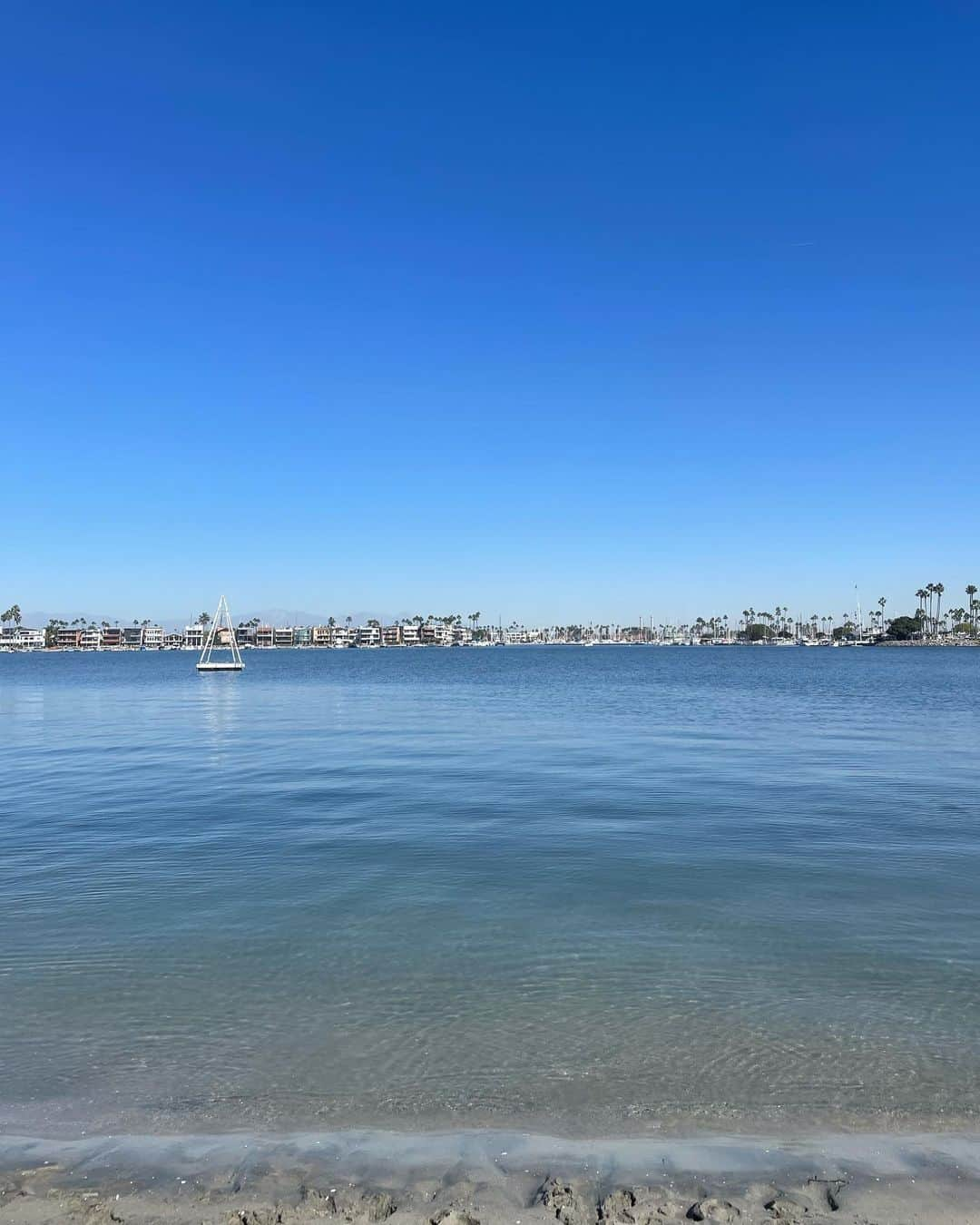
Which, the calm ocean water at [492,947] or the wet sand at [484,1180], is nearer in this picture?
the wet sand at [484,1180]

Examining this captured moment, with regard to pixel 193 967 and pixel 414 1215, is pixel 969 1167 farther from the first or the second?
pixel 193 967

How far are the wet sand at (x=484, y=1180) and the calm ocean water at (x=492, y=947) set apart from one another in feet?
1.43

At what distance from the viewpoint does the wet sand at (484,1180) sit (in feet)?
19.3

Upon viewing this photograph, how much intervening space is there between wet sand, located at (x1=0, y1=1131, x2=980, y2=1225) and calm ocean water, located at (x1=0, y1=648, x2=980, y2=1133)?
1.43 feet

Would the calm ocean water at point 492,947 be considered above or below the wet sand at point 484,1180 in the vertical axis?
below

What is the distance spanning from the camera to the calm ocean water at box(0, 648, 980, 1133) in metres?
7.88

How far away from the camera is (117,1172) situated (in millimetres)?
6480

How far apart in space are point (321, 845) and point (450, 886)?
402cm

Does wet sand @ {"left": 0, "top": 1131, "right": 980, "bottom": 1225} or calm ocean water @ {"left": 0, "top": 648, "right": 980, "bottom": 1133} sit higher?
wet sand @ {"left": 0, "top": 1131, "right": 980, "bottom": 1225}

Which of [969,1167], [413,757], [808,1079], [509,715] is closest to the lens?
[969,1167]

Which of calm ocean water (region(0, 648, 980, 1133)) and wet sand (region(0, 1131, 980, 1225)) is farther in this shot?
calm ocean water (region(0, 648, 980, 1133))

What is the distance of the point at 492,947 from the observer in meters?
11.5

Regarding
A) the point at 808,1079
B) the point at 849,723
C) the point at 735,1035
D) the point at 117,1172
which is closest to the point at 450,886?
the point at 735,1035

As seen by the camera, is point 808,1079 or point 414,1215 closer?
point 414,1215
